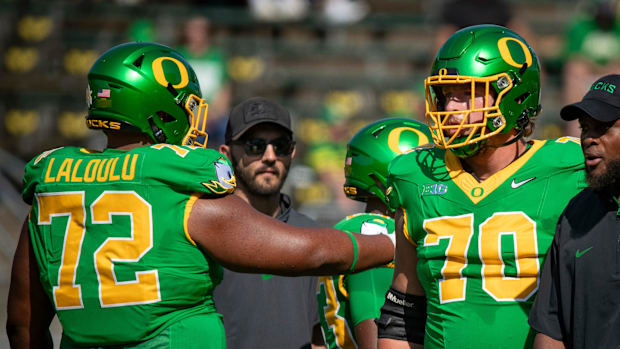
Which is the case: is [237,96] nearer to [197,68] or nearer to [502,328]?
[197,68]

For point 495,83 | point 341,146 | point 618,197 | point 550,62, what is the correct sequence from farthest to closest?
1. point 550,62
2. point 341,146
3. point 495,83
4. point 618,197

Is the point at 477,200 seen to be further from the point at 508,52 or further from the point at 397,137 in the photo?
the point at 397,137

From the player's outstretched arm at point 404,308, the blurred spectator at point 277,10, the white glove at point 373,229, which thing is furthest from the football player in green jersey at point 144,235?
the blurred spectator at point 277,10

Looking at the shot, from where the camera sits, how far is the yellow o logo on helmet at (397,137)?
4352 millimetres

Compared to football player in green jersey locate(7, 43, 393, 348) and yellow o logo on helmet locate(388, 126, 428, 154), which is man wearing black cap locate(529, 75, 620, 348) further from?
yellow o logo on helmet locate(388, 126, 428, 154)

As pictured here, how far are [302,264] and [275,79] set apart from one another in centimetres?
957

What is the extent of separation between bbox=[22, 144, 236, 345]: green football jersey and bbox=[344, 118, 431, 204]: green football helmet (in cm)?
134

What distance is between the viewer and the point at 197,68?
34.7 ft

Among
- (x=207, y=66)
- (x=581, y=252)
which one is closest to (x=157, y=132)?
(x=581, y=252)

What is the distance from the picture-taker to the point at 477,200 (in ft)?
10.8

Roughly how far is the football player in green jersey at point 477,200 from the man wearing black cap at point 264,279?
1089mm

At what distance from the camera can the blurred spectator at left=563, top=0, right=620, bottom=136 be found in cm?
1119

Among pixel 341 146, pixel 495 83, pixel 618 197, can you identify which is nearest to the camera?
pixel 618 197

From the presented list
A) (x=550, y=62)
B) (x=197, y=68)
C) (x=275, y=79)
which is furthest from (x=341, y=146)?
(x=550, y=62)
